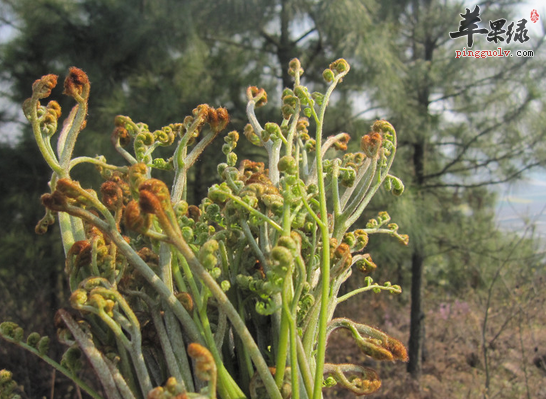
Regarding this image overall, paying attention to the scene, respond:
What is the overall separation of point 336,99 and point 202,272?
8.80ft

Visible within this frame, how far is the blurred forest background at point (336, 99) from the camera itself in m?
2.63

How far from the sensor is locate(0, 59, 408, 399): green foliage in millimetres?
424

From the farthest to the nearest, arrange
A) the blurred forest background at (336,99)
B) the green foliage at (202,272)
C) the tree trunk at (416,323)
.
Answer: the tree trunk at (416,323) → the blurred forest background at (336,99) → the green foliage at (202,272)

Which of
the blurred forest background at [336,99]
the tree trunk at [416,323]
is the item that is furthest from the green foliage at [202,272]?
the tree trunk at [416,323]

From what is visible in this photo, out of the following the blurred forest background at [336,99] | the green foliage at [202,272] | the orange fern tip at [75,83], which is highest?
the blurred forest background at [336,99]

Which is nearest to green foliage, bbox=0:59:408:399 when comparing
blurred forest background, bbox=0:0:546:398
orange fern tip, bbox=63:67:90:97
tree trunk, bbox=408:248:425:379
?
orange fern tip, bbox=63:67:90:97

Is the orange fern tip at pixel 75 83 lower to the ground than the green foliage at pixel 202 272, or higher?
higher

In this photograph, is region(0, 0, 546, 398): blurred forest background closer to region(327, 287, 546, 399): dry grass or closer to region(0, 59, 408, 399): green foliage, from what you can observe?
region(327, 287, 546, 399): dry grass

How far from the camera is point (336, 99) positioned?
292 centimetres

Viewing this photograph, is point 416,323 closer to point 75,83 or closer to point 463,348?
point 463,348

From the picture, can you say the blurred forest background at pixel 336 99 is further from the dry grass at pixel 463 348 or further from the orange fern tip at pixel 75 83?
the orange fern tip at pixel 75 83

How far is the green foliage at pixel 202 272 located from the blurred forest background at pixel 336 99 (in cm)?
212

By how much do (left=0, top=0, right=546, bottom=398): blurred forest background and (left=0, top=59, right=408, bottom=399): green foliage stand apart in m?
Answer: 2.12

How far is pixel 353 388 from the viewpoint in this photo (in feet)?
1.68
